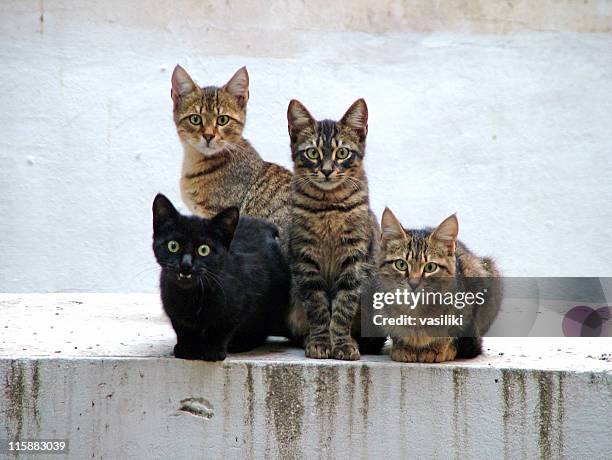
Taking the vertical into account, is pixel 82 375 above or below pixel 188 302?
below

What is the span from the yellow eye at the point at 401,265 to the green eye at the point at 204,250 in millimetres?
686

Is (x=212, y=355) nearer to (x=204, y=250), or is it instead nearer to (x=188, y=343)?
(x=188, y=343)

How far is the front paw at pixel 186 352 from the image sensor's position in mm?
3492

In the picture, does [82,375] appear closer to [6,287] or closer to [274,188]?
[274,188]

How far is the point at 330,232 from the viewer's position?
12.2 ft

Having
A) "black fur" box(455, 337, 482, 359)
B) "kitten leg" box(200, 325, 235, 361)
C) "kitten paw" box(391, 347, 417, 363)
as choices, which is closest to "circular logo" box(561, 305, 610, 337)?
"black fur" box(455, 337, 482, 359)

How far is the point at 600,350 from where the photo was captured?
3.93m

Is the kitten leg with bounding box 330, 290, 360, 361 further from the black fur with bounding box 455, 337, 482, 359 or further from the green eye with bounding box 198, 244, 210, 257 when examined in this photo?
the green eye with bounding box 198, 244, 210, 257

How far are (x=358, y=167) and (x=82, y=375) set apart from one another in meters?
1.33

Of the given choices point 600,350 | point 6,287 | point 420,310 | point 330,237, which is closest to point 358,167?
point 330,237

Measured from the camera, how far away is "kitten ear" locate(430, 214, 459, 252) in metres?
3.50

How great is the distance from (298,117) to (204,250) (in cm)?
78

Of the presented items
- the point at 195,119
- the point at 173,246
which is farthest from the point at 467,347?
the point at 195,119

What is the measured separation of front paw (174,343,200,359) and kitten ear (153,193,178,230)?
1.50 ft
